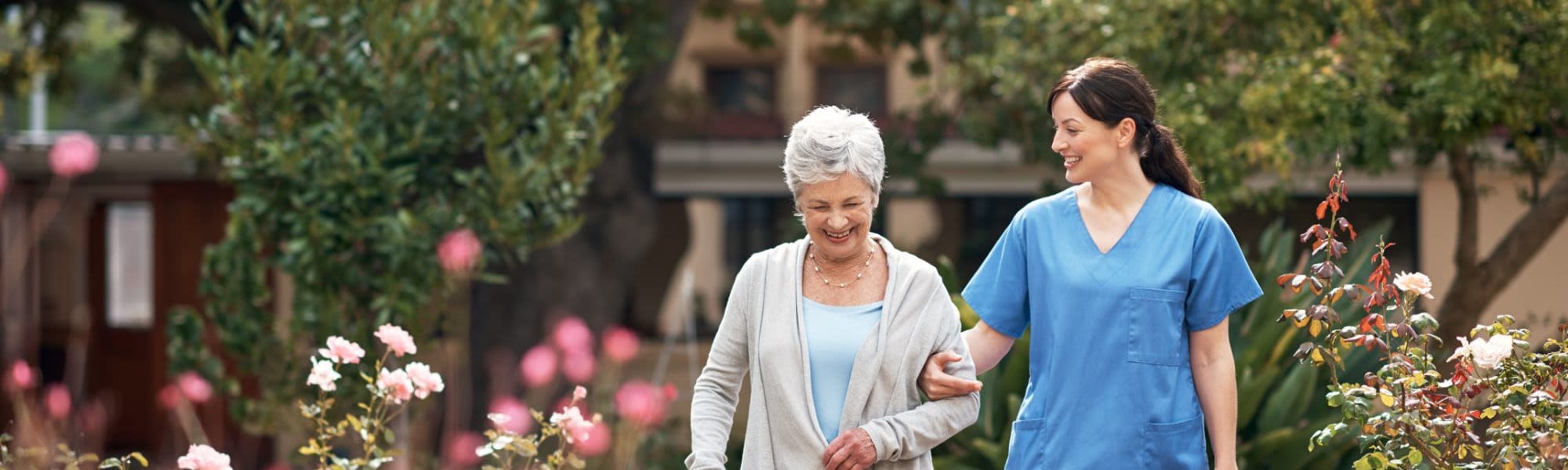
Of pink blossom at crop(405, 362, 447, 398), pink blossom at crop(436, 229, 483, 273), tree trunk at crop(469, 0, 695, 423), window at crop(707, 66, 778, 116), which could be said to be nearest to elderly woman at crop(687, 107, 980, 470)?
pink blossom at crop(405, 362, 447, 398)

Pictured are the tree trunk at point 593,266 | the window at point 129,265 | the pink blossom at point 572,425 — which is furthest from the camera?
the window at point 129,265

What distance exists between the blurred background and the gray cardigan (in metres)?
2.53

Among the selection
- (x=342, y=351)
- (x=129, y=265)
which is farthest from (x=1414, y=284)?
(x=129, y=265)

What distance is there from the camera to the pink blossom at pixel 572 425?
3.90m

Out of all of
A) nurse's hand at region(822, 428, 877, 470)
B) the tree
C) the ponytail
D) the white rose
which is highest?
the tree

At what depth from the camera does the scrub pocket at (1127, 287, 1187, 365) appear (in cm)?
307

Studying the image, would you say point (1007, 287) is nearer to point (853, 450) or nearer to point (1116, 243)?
point (1116, 243)

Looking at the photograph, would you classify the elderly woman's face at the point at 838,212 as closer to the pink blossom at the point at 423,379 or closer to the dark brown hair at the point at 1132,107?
the dark brown hair at the point at 1132,107

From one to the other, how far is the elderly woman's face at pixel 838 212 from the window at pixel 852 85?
15.5 metres

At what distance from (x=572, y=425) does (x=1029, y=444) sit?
3.86ft

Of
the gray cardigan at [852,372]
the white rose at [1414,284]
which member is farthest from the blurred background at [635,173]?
the gray cardigan at [852,372]

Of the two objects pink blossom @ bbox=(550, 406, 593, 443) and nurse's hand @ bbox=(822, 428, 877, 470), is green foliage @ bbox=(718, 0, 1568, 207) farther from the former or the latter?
nurse's hand @ bbox=(822, 428, 877, 470)

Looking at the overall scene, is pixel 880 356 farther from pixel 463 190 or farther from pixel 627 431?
pixel 463 190

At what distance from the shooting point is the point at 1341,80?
22.4 ft
